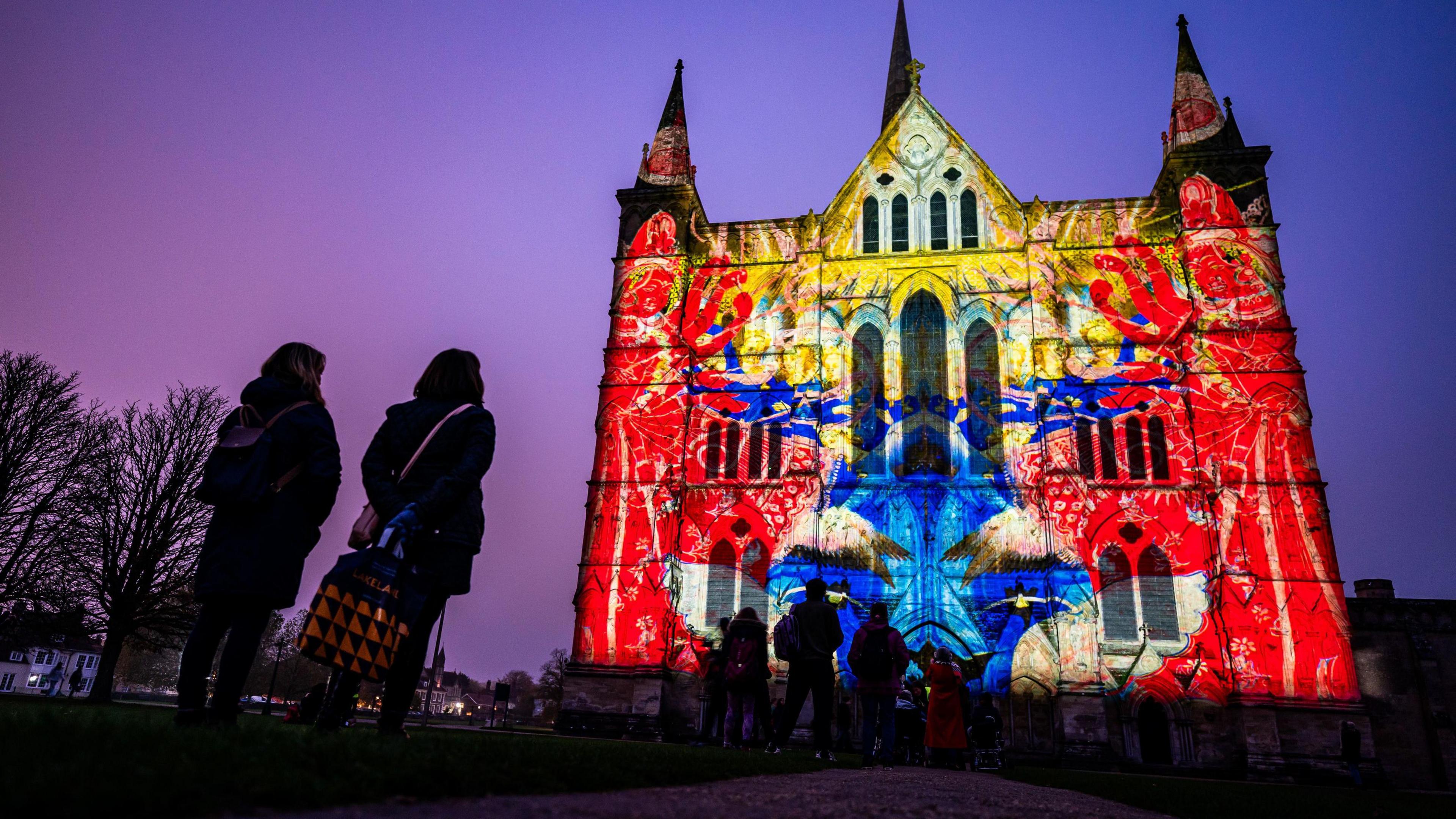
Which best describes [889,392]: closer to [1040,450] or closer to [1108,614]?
[1040,450]

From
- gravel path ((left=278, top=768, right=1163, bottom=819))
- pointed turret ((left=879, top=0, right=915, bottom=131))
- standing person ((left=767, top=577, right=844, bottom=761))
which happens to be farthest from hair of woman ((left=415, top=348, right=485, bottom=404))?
pointed turret ((left=879, top=0, right=915, bottom=131))

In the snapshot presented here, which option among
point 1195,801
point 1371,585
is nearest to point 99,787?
point 1195,801

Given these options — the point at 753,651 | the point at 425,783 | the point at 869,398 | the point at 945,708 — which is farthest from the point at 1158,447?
the point at 425,783

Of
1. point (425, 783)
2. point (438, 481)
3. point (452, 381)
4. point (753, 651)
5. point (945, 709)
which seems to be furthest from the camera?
point (945, 709)

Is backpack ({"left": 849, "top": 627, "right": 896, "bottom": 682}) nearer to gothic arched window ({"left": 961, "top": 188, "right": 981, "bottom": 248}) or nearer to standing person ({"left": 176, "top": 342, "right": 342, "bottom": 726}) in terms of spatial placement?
standing person ({"left": 176, "top": 342, "right": 342, "bottom": 726})

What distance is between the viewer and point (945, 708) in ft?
36.1

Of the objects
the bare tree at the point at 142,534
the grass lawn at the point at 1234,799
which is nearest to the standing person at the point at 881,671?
the grass lawn at the point at 1234,799

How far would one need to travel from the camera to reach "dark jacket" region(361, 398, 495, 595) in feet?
16.3

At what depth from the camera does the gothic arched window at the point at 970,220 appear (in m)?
22.8

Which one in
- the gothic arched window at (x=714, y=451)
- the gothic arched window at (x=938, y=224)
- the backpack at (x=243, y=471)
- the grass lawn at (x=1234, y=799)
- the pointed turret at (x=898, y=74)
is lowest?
the grass lawn at (x=1234, y=799)

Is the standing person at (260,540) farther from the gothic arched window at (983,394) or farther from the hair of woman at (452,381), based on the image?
the gothic arched window at (983,394)

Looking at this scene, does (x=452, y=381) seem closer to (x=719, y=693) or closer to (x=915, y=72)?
(x=719, y=693)

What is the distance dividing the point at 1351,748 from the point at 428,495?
19239mm

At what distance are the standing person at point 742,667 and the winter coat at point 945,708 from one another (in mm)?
2173
